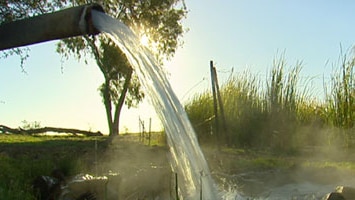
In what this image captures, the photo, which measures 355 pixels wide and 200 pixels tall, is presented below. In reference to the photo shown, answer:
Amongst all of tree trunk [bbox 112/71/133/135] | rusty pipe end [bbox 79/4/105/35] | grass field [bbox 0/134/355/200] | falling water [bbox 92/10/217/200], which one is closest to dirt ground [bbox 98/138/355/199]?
grass field [bbox 0/134/355/200]

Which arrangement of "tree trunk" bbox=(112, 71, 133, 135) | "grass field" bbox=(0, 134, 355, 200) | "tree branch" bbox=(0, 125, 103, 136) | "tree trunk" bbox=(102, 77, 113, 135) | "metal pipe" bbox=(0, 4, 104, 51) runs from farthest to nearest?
"tree trunk" bbox=(112, 71, 133, 135)
"tree trunk" bbox=(102, 77, 113, 135)
"tree branch" bbox=(0, 125, 103, 136)
"grass field" bbox=(0, 134, 355, 200)
"metal pipe" bbox=(0, 4, 104, 51)

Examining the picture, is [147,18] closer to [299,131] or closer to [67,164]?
[299,131]

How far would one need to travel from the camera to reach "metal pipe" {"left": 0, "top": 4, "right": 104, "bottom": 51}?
3721 millimetres

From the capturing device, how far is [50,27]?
3754 mm

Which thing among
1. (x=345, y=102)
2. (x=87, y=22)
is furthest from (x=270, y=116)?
(x=87, y=22)

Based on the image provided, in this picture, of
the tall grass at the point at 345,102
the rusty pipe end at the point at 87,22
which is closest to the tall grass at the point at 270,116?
the tall grass at the point at 345,102

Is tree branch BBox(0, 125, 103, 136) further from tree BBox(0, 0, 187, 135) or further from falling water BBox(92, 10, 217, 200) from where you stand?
falling water BBox(92, 10, 217, 200)

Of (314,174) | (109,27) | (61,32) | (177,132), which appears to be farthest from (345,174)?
(61,32)

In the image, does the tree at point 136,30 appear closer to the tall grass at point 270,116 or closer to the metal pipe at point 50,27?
the tall grass at point 270,116

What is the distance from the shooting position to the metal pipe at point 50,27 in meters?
3.72

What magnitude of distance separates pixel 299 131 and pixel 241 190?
569cm

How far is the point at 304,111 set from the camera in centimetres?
1190

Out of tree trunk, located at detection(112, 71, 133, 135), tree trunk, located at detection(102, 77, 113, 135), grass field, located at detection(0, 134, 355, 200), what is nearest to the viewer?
grass field, located at detection(0, 134, 355, 200)

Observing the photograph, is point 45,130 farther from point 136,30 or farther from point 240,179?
point 240,179
